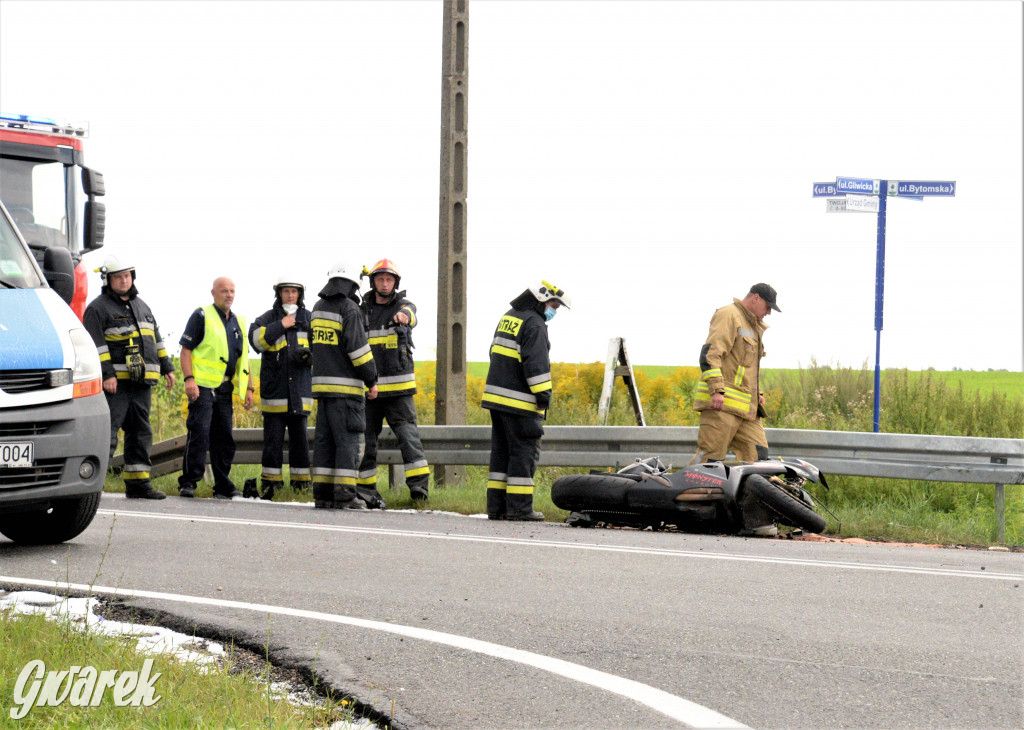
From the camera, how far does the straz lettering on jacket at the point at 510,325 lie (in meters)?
10.1

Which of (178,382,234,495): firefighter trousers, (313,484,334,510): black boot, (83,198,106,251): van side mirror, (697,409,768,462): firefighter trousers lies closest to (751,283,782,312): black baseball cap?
(697,409,768,462): firefighter trousers

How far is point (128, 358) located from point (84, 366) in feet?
14.0

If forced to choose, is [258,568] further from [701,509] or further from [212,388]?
[212,388]

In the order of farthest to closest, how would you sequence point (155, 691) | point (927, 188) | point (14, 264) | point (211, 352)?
point (927, 188) → point (211, 352) → point (14, 264) → point (155, 691)

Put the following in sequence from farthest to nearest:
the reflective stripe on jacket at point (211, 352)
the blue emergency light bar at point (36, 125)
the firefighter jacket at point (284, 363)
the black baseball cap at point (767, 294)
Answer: the blue emergency light bar at point (36, 125)
the reflective stripe on jacket at point (211, 352)
the firefighter jacket at point (284, 363)
the black baseball cap at point (767, 294)

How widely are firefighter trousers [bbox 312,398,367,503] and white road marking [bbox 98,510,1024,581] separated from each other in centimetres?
139

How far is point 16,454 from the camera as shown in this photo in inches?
266

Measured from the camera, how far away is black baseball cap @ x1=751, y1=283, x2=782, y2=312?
10398 mm

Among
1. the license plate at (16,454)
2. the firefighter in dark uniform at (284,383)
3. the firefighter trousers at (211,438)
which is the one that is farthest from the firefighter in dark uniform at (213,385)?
the license plate at (16,454)

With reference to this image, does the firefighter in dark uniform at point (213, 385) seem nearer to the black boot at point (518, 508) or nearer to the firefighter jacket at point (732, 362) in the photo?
the black boot at point (518, 508)

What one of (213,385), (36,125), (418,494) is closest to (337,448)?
(418,494)

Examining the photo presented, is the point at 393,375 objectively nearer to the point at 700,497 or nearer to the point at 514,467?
the point at 514,467

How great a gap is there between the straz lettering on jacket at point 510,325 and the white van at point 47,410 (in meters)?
3.78

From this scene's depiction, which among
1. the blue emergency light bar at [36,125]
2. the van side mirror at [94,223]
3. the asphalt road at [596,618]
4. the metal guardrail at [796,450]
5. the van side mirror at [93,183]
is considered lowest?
the asphalt road at [596,618]
